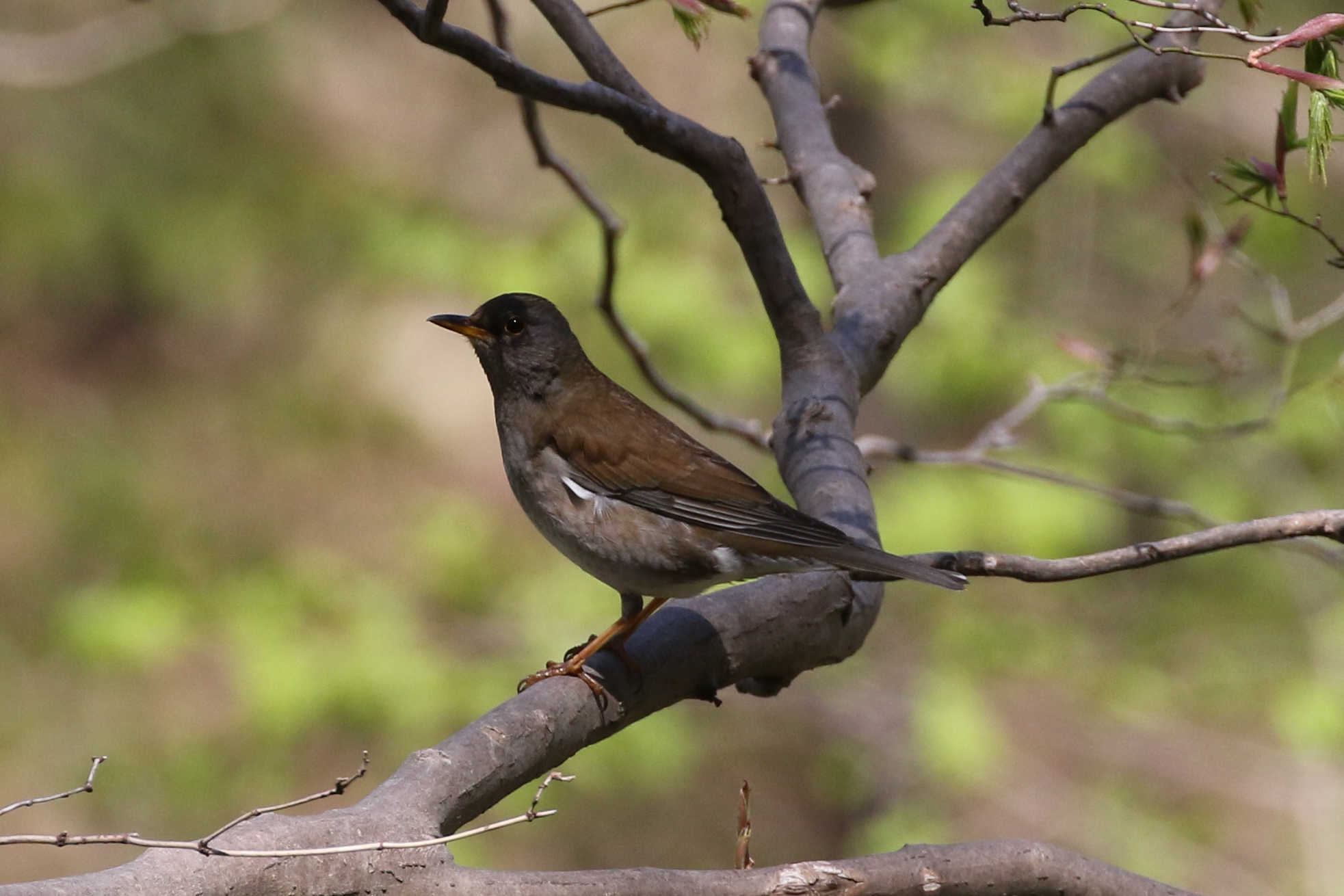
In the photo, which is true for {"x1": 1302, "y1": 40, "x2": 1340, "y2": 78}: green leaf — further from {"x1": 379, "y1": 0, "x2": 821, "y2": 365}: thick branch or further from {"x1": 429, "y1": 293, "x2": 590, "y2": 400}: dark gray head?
{"x1": 429, "y1": 293, "x2": 590, "y2": 400}: dark gray head

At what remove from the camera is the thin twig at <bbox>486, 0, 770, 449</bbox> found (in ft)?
13.1

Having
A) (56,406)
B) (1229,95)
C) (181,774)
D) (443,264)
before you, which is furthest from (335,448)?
(1229,95)

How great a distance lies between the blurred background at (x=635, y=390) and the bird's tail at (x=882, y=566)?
212cm

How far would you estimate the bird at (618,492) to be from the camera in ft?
10.9

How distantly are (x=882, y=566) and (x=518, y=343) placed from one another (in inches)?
63.1

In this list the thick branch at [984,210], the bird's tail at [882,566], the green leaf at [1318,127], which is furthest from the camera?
the thick branch at [984,210]

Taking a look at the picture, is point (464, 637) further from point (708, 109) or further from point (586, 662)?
point (708, 109)

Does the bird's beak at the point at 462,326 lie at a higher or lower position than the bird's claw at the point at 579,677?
higher

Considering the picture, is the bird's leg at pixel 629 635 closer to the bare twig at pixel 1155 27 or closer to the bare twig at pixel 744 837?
the bare twig at pixel 744 837

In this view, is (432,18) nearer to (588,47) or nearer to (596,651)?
(588,47)

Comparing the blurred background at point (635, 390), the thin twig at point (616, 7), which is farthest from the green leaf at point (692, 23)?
the blurred background at point (635, 390)

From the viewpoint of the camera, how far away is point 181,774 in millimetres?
5723

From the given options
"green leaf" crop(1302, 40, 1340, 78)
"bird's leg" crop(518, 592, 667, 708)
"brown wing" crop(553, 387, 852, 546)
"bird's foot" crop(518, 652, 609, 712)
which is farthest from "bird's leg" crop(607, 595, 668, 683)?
"green leaf" crop(1302, 40, 1340, 78)

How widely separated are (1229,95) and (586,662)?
7042mm
